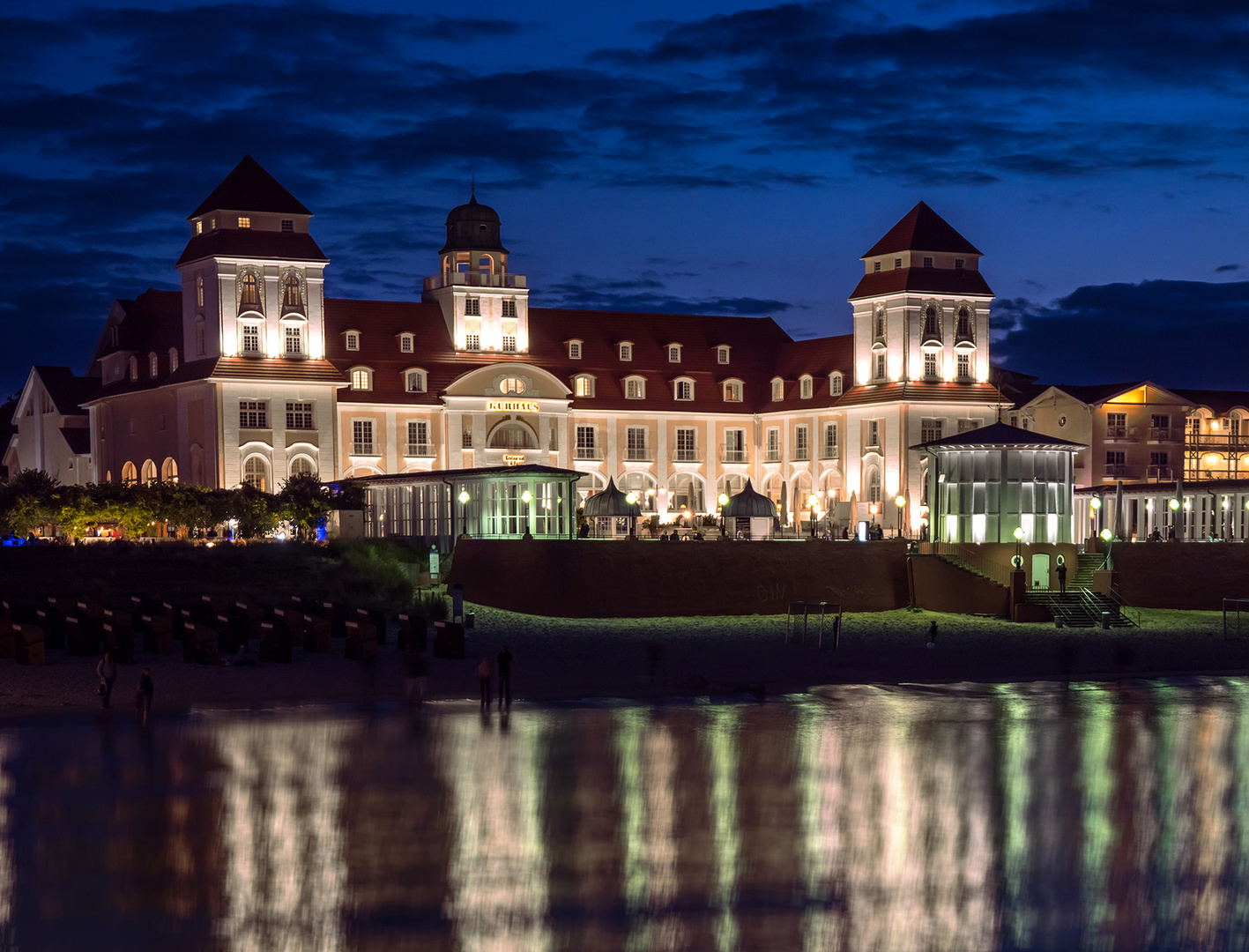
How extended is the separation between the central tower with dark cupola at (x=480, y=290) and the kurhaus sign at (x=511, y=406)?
513 centimetres

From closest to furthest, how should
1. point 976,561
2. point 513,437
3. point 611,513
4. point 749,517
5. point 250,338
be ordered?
1. point 976,561
2. point 749,517
3. point 611,513
4. point 250,338
5. point 513,437

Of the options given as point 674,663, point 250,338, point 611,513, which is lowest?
point 674,663

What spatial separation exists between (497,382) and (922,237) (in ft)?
83.7

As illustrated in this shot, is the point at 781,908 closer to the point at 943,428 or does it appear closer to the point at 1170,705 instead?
the point at 1170,705

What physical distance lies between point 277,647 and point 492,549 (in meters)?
18.5

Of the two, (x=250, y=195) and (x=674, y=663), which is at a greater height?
(x=250, y=195)

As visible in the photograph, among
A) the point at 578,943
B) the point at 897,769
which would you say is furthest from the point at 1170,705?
the point at 578,943

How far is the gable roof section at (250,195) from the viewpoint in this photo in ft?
285

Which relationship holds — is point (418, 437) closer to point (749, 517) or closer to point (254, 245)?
point (254, 245)

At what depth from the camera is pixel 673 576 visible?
62250 mm

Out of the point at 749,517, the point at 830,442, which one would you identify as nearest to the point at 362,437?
the point at 749,517

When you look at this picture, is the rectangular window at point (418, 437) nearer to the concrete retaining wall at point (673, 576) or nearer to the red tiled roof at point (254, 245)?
the red tiled roof at point (254, 245)

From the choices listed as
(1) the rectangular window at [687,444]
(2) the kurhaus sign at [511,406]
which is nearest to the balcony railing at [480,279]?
(2) the kurhaus sign at [511,406]

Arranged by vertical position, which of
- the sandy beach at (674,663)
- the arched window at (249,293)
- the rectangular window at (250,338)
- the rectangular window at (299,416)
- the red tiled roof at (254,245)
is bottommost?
the sandy beach at (674,663)
